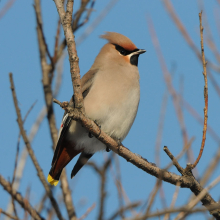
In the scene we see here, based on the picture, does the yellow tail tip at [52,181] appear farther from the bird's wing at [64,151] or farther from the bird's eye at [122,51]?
the bird's eye at [122,51]

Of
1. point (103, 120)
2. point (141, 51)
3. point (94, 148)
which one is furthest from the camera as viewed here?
point (141, 51)

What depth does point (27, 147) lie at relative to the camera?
4375 mm

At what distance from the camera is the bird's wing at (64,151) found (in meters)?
4.47

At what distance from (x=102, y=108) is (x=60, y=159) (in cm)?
88

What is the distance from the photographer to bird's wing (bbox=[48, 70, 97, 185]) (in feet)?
14.7

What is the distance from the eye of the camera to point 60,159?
468 cm

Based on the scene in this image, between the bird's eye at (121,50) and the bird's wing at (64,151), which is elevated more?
the bird's eye at (121,50)

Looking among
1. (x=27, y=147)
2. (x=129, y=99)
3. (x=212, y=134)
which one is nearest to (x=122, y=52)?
(x=129, y=99)

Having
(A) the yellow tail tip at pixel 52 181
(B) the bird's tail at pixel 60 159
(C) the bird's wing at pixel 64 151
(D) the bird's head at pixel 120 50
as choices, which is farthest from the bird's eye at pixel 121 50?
(A) the yellow tail tip at pixel 52 181

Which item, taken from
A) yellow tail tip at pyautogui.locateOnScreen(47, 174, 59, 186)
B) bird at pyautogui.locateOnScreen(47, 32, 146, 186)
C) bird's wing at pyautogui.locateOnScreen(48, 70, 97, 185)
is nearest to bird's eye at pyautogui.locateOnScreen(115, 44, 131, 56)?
bird at pyautogui.locateOnScreen(47, 32, 146, 186)

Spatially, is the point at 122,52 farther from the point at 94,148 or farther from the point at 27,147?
the point at 27,147

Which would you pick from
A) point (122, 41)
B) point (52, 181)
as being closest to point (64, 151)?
point (52, 181)

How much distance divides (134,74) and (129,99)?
525 mm

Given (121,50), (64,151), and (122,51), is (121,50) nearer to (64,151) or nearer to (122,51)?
(122,51)
